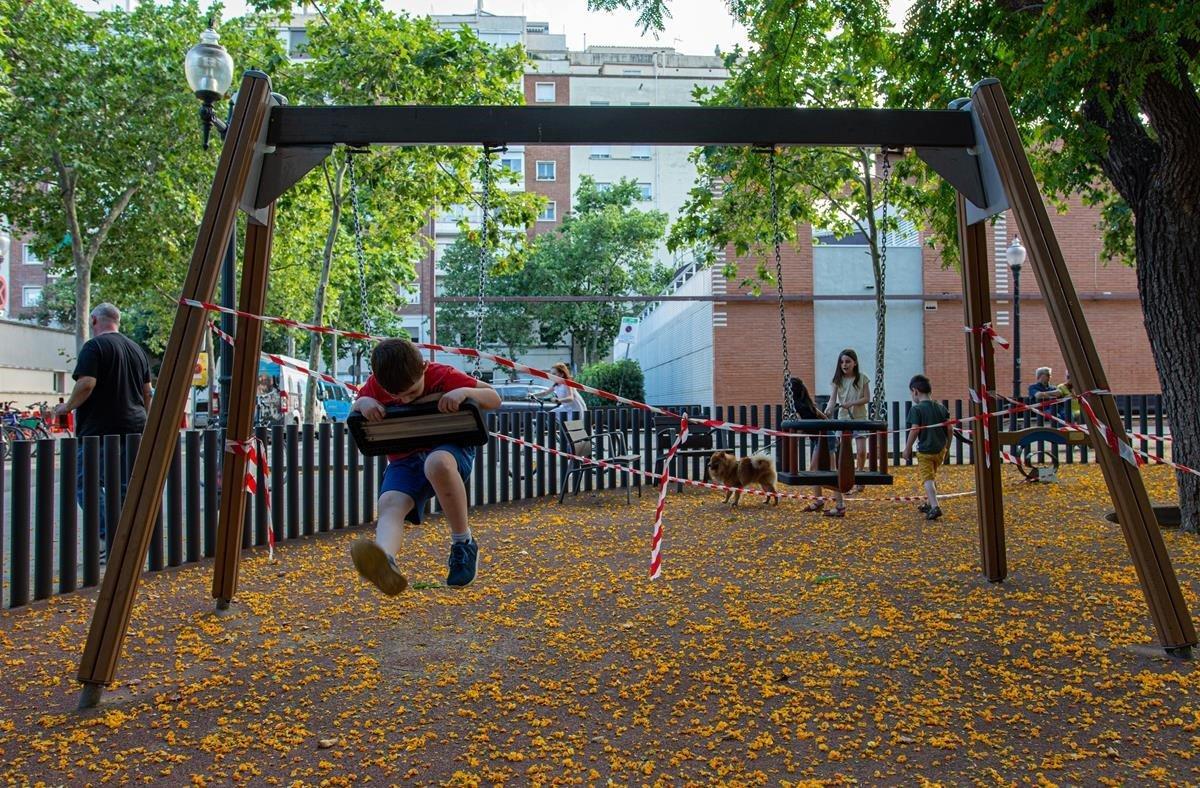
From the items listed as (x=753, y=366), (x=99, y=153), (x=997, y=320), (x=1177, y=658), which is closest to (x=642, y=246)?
(x=753, y=366)

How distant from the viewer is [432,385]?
446 centimetres

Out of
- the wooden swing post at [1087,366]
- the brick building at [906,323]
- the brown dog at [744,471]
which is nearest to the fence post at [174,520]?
the brown dog at [744,471]

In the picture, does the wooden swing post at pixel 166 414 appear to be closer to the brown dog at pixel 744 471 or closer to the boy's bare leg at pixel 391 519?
the boy's bare leg at pixel 391 519

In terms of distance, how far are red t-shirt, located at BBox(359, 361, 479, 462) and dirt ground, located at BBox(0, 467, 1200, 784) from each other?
1.23m

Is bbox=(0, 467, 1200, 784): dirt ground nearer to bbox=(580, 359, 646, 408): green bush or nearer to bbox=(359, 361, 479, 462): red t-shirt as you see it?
bbox=(359, 361, 479, 462): red t-shirt

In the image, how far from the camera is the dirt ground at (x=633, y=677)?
326 cm

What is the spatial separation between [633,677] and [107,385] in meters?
4.90

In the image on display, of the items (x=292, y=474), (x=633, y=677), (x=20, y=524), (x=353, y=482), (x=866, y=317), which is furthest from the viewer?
(x=866, y=317)

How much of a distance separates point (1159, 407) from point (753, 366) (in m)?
13.9


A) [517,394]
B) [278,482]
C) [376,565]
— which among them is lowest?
[376,565]

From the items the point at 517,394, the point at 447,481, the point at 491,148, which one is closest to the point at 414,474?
the point at 447,481

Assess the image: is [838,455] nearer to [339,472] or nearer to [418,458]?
[418,458]

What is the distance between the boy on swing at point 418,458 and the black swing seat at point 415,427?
1.7 inches

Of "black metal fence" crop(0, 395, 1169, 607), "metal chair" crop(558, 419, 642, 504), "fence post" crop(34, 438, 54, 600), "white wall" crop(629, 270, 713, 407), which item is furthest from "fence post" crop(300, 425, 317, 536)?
"white wall" crop(629, 270, 713, 407)
